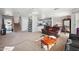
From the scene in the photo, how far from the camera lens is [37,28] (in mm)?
2342

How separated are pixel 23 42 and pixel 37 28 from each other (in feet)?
1.15

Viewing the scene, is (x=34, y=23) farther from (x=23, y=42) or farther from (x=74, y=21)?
(x=74, y=21)

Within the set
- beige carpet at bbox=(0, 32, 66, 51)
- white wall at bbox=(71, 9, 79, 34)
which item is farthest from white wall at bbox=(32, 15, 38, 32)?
white wall at bbox=(71, 9, 79, 34)

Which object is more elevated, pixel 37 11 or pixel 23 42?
pixel 37 11

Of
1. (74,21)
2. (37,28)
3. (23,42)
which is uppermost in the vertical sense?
(74,21)

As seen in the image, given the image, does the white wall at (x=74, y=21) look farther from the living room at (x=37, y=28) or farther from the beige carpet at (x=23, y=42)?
the beige carpet at (x=23, y=42)

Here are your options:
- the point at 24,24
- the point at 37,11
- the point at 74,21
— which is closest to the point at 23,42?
the point at 24,24

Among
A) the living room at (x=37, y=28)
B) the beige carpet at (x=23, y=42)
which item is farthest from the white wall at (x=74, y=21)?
the beige carpet at (x=23, y=42)

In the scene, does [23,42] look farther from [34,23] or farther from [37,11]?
[37,11]

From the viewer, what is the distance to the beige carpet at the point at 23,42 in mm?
2293

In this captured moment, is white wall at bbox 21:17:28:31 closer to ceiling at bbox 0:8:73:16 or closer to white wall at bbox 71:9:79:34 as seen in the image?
ceiling at bbox 0:8:73:16

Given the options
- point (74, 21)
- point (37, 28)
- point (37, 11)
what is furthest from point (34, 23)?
point (74, 21)

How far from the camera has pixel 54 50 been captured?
2309mm
